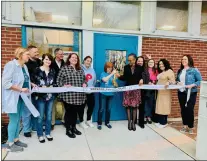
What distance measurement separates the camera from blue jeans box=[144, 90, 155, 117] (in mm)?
4695

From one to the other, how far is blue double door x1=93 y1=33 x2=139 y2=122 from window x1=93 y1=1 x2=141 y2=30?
0.89 feet

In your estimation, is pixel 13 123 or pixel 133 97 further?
pixel 133 97

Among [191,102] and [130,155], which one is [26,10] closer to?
[130,155]

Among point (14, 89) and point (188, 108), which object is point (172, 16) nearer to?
point (188, 108)

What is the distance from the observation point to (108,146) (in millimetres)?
3574

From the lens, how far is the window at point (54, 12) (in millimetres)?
4406

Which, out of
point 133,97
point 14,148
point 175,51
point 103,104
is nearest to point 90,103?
point 103,104

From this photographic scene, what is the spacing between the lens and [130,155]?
3.26 m

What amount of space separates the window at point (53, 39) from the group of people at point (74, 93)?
48 cm

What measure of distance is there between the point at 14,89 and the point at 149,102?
297 centimetres

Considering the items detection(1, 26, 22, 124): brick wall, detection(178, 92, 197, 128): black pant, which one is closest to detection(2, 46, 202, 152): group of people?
detection(178, 92, 197, 128): black pant

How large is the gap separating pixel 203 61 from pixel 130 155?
3.61m

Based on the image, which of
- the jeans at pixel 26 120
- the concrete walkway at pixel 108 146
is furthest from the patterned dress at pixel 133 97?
the jeans at pixel 26 120

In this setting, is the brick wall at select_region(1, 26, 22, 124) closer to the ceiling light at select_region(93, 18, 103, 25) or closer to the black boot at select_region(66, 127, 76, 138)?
the black boot at select_region(66, 127, 76, 138)
